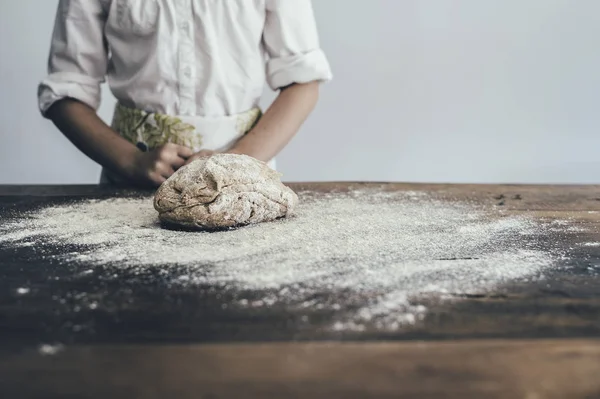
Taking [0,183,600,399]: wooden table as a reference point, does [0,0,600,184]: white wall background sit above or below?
above

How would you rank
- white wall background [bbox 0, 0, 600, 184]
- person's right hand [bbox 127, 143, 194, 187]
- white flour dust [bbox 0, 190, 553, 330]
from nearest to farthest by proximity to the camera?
white flour dust [bbox 0, 190, 553, 330]
person's right hand [bbox 127, 143, 194, 187]
white wall background [bbox 0, 0, 600, 184]

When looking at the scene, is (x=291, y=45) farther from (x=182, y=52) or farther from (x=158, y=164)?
(x=158, y=164)

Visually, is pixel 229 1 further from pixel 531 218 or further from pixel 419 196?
pixel 531 218

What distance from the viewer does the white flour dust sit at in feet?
2.03

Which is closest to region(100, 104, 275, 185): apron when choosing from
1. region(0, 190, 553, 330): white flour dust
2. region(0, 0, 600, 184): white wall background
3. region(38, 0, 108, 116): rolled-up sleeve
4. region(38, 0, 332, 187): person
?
region(38, 0, 332, 187): person

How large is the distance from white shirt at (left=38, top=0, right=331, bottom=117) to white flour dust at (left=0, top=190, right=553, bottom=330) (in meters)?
0.36

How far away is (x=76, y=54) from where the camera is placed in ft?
4.60

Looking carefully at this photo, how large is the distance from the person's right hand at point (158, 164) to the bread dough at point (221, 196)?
0.74 feet

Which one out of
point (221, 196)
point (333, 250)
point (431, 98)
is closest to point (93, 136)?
point (221, 196)

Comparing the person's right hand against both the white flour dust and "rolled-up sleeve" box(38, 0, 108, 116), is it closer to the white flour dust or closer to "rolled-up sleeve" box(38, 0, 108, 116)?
the white flour dust

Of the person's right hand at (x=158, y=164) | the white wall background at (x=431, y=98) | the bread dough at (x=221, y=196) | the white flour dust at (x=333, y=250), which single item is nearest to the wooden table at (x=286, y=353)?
the white flour dust at (x=333, y=250)

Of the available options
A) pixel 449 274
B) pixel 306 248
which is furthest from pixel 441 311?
pixel 306 248

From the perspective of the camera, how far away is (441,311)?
57cm

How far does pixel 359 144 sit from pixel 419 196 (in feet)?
4.42
